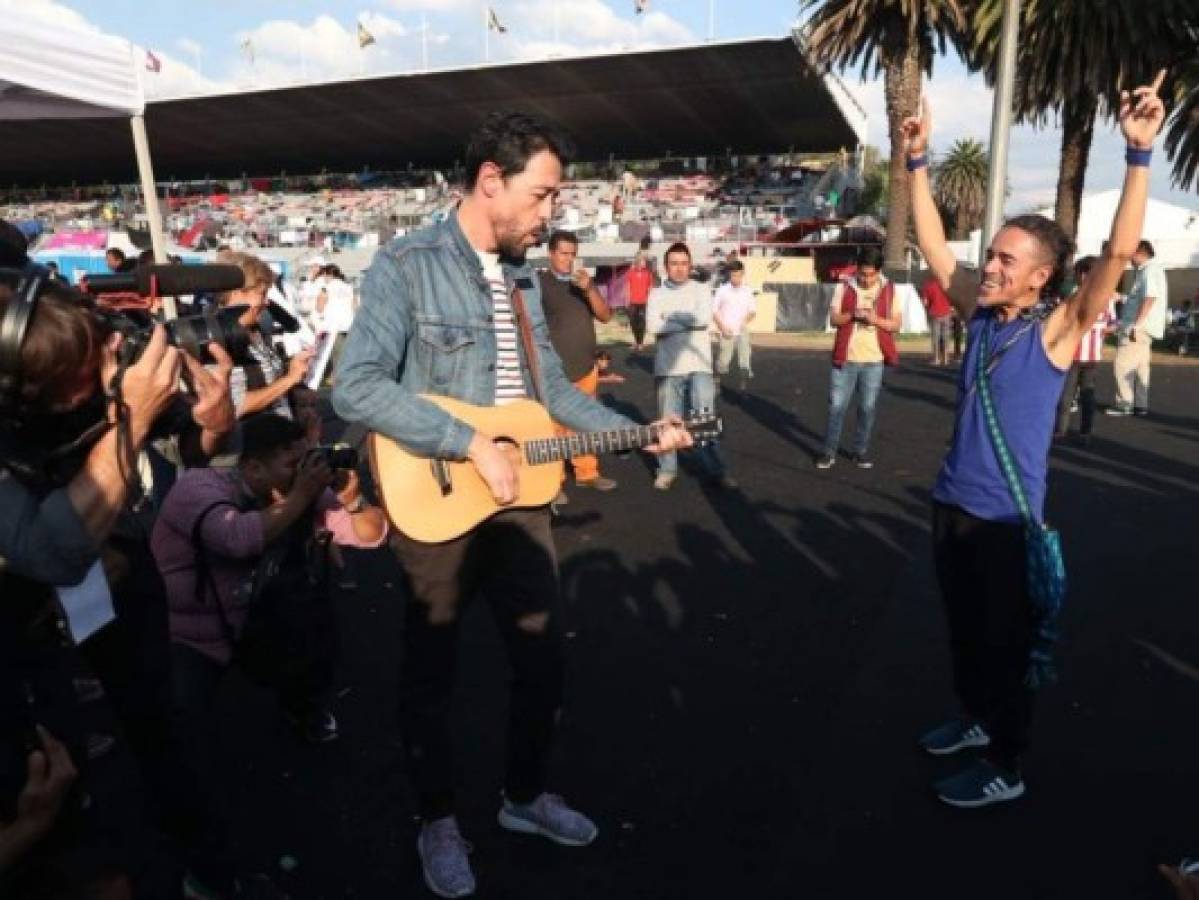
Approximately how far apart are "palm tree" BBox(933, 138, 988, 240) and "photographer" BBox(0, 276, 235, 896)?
1566 inches

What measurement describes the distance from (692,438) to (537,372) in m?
0.55

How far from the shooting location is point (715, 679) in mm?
3750

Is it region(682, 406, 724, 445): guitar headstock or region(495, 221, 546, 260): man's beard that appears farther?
region(682, 406, 724, 445): guitar headstock

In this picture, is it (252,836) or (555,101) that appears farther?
(555,101)

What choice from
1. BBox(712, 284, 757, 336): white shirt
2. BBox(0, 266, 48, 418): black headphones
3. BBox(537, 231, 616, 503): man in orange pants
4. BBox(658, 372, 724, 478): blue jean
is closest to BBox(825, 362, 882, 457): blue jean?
BBox(658, 372, 724, 478): blue jean

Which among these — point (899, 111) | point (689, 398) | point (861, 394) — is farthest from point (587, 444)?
point (899, 111)

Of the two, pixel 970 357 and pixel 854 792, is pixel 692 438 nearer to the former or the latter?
pixel 970 357

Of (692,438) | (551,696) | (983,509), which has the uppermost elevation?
(692,438)

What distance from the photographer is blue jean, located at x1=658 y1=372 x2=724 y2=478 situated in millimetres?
6738

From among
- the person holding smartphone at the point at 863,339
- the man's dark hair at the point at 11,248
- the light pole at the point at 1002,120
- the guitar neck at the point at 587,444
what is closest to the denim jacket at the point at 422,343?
the guitar neck at the point at 587,444

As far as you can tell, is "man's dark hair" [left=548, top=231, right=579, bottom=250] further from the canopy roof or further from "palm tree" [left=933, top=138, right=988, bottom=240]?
"palm tree" [left=933, top=138, right=988, bottom=240]

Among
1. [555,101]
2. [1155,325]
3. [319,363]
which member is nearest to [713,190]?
[555,101]

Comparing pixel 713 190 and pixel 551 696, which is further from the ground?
pixel 713 190

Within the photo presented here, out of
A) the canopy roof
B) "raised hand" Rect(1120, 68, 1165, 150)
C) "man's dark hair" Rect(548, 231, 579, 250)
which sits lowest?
"man's dark hair" Rect(548, 231, 579, 250)
